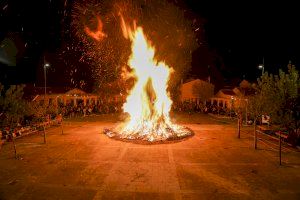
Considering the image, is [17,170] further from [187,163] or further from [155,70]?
[155,70]

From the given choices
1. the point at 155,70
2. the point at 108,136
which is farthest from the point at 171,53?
the point at 108,136

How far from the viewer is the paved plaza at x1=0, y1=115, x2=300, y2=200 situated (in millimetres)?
9336

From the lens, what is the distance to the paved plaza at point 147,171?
9336 mm

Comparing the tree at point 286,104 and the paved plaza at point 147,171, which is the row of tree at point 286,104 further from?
the paved plaza at point 147,171

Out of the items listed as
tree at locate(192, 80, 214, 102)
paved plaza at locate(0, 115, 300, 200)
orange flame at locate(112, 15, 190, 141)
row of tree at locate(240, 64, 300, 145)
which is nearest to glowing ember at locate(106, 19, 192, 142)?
orange flame at locate(112, 15, 190, 141)

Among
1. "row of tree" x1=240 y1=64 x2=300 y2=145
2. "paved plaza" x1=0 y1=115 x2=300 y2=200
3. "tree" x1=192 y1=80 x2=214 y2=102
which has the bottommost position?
"paved plaza" x1=0 y1=115 x2=300 y2=200

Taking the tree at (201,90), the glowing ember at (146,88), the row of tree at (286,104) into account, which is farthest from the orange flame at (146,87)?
the tree at (201,90)

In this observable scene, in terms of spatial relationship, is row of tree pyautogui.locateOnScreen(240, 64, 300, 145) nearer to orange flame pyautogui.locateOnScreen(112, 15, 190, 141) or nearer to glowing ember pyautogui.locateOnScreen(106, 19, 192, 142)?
glowing ember pyautogui.locateOnScreen(106, 19, 192, 142)

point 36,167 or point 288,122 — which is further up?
point 288,122

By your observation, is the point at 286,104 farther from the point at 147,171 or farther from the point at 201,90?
the point at 201,90

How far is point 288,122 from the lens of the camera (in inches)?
595

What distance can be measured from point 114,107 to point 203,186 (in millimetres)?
28617

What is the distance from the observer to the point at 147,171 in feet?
37.9

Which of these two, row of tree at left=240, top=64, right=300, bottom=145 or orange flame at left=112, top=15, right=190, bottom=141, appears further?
orange flame at left=112, top=15, right=190, bottom=141
